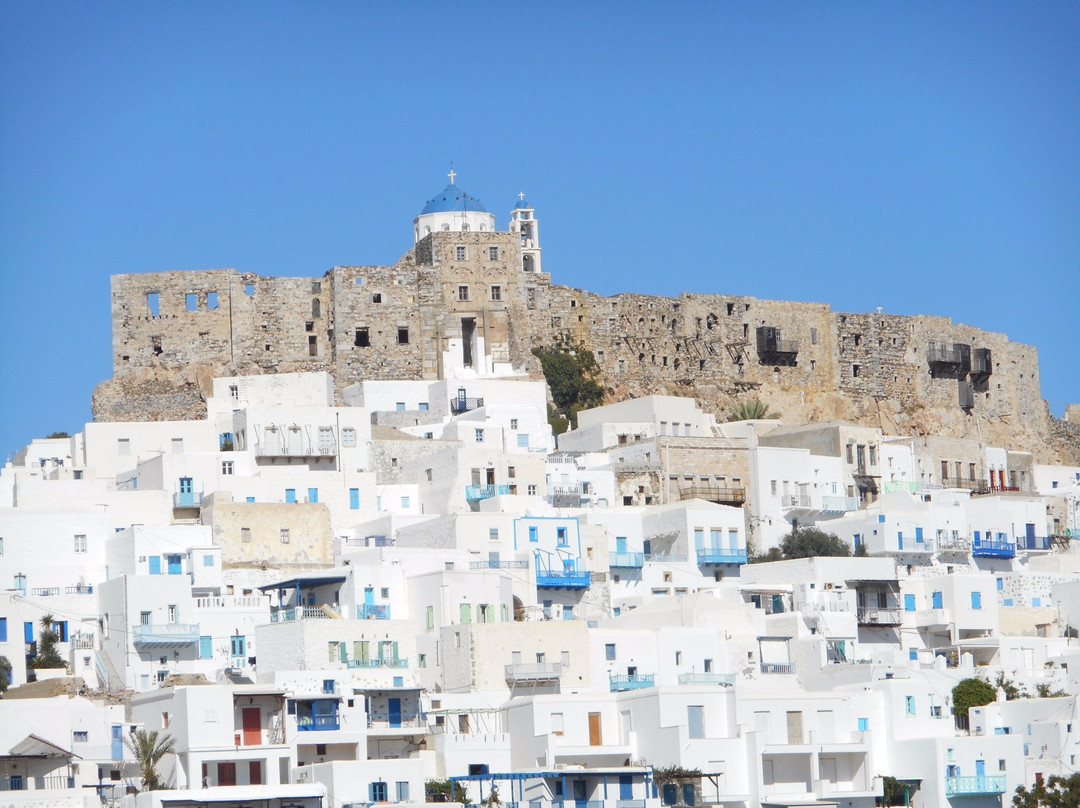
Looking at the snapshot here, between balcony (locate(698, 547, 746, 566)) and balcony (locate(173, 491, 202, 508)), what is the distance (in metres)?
14.0

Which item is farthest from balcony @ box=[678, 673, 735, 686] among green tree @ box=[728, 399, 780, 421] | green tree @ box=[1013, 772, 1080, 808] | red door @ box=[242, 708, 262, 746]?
green tree @ box=[728, 399, 780, 421]

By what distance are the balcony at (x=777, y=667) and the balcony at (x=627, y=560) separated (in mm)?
6292

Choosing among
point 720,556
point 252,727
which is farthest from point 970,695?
point 252,727

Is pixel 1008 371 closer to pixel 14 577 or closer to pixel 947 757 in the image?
pixel 947 757

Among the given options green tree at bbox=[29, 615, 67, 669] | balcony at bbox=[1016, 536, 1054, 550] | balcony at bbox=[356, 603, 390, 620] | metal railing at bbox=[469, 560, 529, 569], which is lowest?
green tree at bbox=[29, 615, 67, 669]

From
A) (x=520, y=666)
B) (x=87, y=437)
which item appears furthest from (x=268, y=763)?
(x=87, y=437)

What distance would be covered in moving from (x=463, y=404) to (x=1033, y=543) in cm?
1863

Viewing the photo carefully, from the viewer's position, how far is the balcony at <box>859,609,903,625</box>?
196ft

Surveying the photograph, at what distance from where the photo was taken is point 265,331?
7656 cm

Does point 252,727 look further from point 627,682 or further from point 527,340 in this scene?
point 527,340

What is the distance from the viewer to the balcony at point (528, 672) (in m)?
51.4

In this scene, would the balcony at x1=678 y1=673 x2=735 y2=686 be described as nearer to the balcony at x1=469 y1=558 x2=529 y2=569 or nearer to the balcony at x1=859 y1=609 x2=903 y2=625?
the balcony at x1=469 y1=558 x2=529 y2=569

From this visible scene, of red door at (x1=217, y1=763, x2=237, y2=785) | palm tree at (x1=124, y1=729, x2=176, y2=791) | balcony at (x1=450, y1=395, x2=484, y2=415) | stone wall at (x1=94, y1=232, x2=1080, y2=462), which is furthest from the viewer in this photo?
stone wall at (x1=94, y1=232, x2=1080, y2=462)

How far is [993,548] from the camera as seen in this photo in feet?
217
